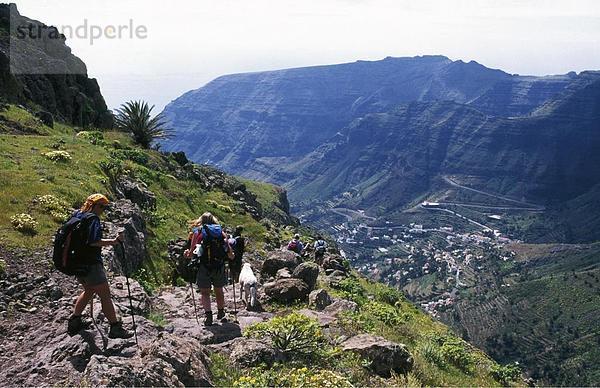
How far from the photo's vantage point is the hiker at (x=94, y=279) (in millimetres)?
9047

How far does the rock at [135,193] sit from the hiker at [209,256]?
1227 centimetres

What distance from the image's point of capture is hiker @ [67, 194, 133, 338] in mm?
9047

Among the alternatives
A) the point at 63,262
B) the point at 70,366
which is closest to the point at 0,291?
the point at 63,262

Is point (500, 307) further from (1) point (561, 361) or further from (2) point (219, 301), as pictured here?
(2) point (219, 301)

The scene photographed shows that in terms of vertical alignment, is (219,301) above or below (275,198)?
above

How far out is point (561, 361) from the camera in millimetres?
136750

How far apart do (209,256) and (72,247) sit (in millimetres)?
4086

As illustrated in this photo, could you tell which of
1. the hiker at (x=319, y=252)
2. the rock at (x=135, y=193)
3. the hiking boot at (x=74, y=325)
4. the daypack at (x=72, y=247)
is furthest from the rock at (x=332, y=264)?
the daypack at (x=72, y=247)

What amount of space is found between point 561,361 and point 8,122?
156m

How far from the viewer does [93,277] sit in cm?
920

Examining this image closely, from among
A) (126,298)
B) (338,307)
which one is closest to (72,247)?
(126,298)

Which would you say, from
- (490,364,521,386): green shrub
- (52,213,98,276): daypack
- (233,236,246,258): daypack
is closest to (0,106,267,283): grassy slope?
(233,236,246,258): daypack

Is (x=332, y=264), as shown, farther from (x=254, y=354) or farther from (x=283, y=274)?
(x=254, y=354)

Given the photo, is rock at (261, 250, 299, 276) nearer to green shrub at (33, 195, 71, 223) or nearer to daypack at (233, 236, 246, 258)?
daypack at (233, 236, 246, 258)
